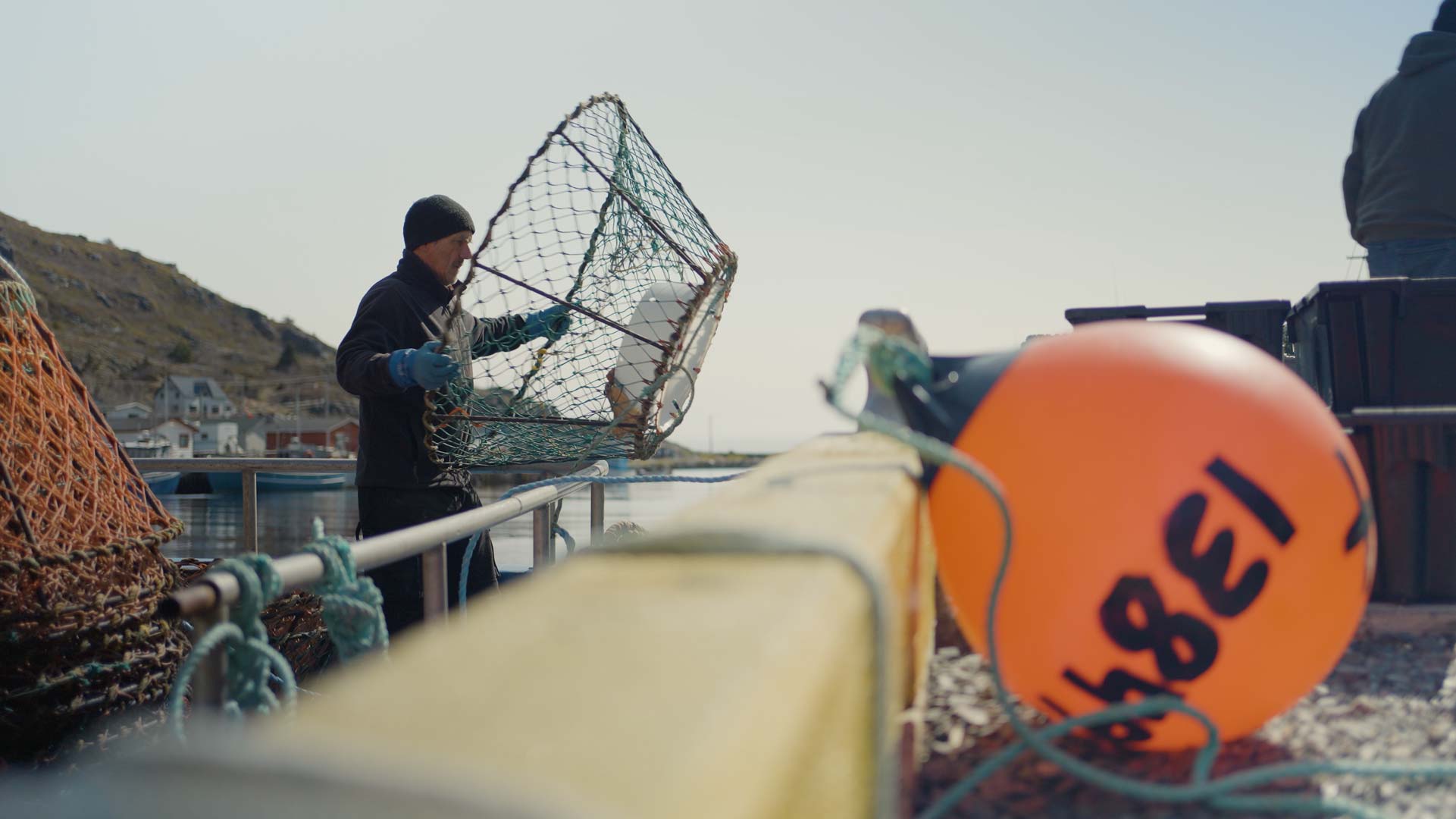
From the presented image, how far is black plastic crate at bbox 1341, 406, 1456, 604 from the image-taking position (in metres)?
2.73

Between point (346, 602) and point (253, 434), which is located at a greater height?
point (253, 434)

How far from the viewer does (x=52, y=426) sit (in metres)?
3.05

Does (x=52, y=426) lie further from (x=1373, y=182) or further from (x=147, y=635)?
(x=1373, y=182)

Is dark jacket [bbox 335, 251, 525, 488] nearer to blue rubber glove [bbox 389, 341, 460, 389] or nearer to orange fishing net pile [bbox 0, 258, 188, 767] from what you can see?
blue rubber glove [bbox 389, 341, 460, 389]

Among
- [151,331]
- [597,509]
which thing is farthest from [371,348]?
[151,331]

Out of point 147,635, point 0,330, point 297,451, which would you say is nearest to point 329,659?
point 147,635

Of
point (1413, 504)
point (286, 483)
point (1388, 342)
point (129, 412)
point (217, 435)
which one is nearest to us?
point (1413, 504)

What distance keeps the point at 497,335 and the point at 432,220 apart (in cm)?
56

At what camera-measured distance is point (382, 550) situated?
2.01 meters

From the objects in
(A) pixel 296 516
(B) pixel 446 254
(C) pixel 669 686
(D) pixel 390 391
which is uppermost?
(B) pixel 446 254

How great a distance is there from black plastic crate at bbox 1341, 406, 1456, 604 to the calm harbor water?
55.4 ft

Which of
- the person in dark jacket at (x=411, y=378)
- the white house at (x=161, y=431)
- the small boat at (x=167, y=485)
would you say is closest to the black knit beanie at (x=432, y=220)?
the person in dark jacket at (x=411, y=378)

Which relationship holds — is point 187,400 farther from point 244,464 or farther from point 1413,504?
point 1413,504

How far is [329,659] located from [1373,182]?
5.41m
